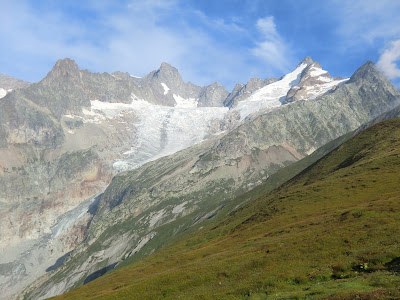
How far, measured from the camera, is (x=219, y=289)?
44.7m

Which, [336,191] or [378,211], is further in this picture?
[336,191]

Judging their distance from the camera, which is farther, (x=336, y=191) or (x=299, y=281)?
(x=336, y=191)

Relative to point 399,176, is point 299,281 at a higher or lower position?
higher

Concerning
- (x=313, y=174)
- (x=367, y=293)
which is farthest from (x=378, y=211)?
(x=313, y=174)

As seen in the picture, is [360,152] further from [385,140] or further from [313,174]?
[313,174]

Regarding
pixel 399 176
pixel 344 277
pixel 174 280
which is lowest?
pixel 399 176

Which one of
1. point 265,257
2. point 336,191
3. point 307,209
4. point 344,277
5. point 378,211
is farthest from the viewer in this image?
point 336,191

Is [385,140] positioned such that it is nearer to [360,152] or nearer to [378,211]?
[360,152]

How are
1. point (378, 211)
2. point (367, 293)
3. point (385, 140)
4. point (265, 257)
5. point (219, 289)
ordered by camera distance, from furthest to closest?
point (385, 140) → point (378, 211) → point (265, 257) → point (219, 289) → point (367, 293)

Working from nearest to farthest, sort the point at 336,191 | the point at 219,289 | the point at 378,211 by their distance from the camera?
the point at 219,289 → the point at 378,211 → the point at 336,191

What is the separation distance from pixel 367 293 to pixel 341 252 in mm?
20648

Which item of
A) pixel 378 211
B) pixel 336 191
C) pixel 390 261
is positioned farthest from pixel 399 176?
pixel 390 261

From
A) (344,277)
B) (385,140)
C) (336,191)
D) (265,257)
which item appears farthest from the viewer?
(385,140)

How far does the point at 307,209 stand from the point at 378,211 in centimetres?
3901
